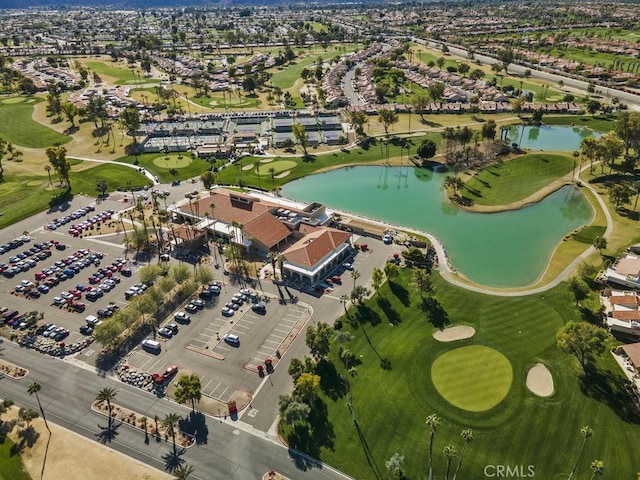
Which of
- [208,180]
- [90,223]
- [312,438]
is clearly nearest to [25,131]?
[90,223]

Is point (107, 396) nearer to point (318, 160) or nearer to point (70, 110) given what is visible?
point (318, 160)

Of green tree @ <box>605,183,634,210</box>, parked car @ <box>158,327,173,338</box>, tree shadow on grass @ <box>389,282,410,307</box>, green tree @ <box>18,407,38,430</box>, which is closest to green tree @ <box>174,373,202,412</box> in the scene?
parked car @ <box>158,327,173,338</box>

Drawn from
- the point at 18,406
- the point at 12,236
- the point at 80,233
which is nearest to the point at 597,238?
the point at 18,406

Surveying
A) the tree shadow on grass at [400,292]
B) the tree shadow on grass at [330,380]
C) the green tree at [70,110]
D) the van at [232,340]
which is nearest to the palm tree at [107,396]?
the van at [232,340]

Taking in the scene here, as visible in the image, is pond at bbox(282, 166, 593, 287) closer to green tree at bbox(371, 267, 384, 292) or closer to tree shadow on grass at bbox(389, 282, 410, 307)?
tree shadow on grass at bbox(389, 282, 410, 307)

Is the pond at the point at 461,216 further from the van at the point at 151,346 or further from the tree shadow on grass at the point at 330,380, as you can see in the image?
the van at the point at 151,346

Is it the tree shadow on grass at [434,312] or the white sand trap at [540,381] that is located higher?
the tree shadow on grass at [434,312]
